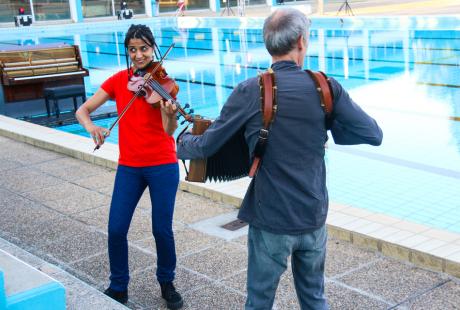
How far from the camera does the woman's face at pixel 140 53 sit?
333 centimetres

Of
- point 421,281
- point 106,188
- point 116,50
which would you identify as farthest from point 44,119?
point 116,50

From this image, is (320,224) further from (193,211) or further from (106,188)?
(106,188)

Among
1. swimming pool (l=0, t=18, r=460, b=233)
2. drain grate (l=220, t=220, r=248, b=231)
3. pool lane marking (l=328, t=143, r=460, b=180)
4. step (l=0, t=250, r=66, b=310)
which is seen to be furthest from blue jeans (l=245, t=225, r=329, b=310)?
pool lane marking (l=328, t=143, r=460, b=180)

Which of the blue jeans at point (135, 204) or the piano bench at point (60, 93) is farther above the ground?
the blue jeans at point (135, 204)

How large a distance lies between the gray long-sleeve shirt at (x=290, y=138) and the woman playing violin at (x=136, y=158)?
0.98 m

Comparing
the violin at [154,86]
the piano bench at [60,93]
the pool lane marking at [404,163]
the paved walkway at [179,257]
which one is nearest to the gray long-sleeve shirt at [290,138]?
the violin at [154,86]

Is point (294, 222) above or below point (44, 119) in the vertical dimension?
above

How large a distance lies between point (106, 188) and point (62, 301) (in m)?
2.97

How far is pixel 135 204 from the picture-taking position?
3467 millimetres

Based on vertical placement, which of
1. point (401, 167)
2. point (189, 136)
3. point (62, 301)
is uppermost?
point (189, 136)

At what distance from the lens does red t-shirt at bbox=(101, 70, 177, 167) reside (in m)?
3.36

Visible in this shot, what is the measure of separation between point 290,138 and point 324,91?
0.20m

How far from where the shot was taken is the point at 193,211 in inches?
203

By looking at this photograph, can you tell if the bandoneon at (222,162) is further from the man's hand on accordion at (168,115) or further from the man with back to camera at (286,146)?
the man's hand on accordion at (168,115)
